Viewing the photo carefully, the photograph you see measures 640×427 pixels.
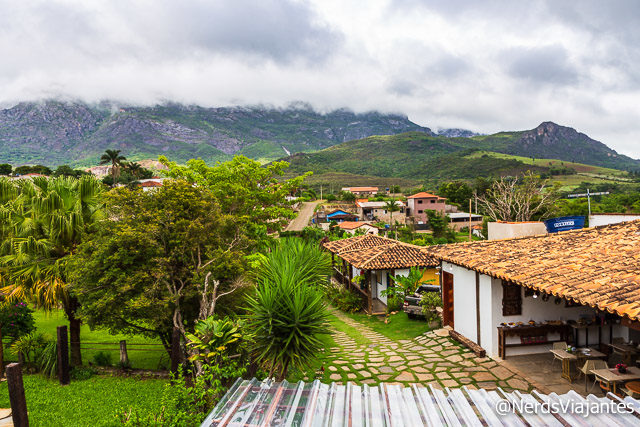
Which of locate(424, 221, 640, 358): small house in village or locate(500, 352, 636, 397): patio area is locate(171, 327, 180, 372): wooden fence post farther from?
locate(500, 352, 636, 397): patio area

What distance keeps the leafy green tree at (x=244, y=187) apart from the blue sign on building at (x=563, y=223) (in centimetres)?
1073

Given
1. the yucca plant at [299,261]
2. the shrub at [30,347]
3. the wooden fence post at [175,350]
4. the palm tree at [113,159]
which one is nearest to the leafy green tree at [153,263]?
the wooden fence post at [175,350]

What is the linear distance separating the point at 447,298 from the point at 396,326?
2.30 metres

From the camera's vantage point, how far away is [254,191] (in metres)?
17.5

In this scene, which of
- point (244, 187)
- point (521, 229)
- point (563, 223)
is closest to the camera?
point (521, 229)

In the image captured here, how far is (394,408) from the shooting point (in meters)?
3.52

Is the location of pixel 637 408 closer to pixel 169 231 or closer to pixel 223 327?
pixel 223 327

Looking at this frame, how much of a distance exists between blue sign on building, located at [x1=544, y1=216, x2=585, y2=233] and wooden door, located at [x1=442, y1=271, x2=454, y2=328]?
383cm

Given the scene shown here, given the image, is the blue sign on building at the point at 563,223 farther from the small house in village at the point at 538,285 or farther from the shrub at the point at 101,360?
the shrub at the point at 101,360

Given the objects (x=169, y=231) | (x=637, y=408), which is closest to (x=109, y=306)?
(x=169, y=231)

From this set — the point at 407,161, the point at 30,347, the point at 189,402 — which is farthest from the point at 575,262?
the point at 407,161

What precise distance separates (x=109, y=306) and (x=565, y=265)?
945 centimetres

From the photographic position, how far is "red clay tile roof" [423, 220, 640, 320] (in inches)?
223

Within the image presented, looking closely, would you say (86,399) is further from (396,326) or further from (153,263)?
(396,326)
